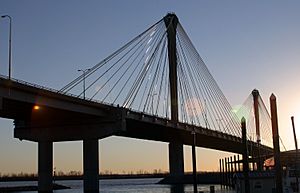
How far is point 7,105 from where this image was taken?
65125 mm

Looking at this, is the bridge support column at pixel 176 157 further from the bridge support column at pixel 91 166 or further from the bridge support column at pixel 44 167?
the bridge support column at pixel 91 166

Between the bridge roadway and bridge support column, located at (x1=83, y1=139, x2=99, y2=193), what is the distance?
0.39m

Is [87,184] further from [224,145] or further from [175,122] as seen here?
[224,145]

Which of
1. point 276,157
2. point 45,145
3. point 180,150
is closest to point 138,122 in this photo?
point 45,145

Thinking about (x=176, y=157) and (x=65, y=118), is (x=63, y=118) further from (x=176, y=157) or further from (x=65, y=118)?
(x=176, y=157)

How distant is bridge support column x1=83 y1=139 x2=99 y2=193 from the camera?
7781 cm

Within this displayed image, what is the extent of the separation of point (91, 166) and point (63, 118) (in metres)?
7.76

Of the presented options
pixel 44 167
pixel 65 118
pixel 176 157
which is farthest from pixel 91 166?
pixel 176 157

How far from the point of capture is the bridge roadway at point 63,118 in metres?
62.8

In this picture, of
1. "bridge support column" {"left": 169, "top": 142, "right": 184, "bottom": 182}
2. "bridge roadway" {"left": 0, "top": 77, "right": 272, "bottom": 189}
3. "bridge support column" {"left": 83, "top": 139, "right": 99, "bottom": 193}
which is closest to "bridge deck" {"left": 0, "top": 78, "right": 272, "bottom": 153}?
"bridge roadway" {"left": 0, "top": 77, "right": 272, "bottom": 189}

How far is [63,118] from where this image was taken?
79188 mm

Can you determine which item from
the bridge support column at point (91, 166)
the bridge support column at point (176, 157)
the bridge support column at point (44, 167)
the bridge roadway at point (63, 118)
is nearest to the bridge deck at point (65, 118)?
the bridge roadway at point (63, 118)

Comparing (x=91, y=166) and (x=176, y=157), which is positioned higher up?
(x=176, y=157)

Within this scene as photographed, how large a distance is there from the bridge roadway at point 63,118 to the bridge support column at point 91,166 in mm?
393
